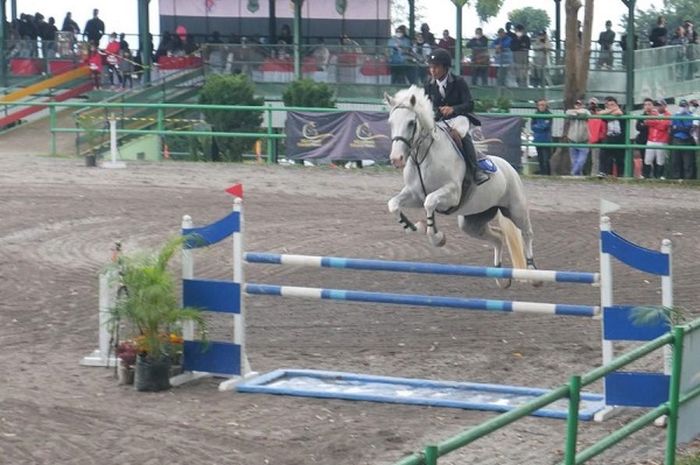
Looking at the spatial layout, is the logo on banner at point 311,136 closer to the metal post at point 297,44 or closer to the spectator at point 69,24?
the metal post at point 297,44

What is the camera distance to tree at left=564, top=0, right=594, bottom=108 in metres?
28.9

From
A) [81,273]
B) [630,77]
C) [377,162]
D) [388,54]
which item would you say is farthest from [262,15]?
[81,273]

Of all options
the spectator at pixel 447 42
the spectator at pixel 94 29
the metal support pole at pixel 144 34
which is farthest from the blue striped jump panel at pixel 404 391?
the spectator at pixel 94 29

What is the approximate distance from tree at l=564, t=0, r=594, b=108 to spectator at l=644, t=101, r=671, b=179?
4.57 m

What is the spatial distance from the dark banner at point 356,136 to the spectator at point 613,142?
1.58 m

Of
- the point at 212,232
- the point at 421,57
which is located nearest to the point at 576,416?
the point at 212,232

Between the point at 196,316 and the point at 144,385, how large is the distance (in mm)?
657

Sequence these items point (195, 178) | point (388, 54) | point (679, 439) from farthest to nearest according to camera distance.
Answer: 1. point (388, 54)
2. point (195, 178)
3. point (679, 439)

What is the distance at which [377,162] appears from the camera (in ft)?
82.8

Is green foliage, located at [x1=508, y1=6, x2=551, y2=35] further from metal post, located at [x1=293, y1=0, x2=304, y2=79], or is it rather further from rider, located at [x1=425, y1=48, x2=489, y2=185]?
rider, located at [x1=425, y1=48, x2=489, y2=185]

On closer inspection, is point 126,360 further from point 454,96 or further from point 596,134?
point 596,134

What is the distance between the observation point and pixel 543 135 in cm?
2500

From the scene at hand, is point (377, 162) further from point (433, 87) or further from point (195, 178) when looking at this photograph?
point (433, 87)

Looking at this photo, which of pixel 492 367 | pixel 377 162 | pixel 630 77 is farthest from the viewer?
pixel 630 77
